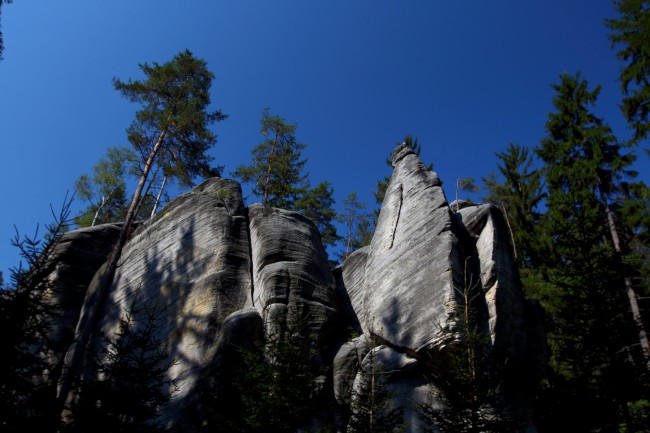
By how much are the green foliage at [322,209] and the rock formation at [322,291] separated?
9695 millimetres

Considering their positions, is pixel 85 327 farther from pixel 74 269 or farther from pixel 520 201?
pixel 520 201

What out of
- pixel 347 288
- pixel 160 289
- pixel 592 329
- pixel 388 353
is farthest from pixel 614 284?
pixel 160 289

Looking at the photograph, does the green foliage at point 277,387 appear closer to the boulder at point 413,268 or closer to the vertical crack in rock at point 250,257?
the boulder at point 413,268

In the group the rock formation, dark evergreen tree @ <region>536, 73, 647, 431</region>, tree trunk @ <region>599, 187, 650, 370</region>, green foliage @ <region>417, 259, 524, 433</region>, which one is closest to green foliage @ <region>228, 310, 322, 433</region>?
the rock formation

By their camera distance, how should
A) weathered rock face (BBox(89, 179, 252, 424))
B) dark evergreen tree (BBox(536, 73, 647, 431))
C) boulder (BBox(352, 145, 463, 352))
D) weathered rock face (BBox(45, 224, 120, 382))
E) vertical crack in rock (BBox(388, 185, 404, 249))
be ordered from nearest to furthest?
dark evergreen tree (BBox(536, 73, 647, 431)) → boulder (BBox(352, 145, 463, 352)) → weathered rock face (BBox(89, 179, 252, 424)) → vertical crack in rock (BBox(388, 185, 404, 249)) → weathered rock face (BBox(45, 224, 120, 382))

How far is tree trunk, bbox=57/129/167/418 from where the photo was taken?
1245cm

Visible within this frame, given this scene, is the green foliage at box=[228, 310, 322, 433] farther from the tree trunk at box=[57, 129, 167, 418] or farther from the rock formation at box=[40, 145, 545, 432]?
the tree trunk at box=[57, 129, 167, 418]

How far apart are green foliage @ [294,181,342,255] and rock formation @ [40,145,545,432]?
970 cm

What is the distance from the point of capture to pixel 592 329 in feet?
36.0

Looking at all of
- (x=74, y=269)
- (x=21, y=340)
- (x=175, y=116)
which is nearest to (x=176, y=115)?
(x=175, y=116)

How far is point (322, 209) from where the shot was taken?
1189 inches

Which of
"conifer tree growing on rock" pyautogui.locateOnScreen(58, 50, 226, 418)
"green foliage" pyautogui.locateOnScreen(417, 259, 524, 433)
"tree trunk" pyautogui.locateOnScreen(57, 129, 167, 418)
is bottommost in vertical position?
"green foliage" pyautogui.locateOnScreen(417, 259, 524, 433)

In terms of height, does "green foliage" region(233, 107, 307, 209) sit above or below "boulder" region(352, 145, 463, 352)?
above

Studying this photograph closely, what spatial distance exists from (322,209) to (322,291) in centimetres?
1605
